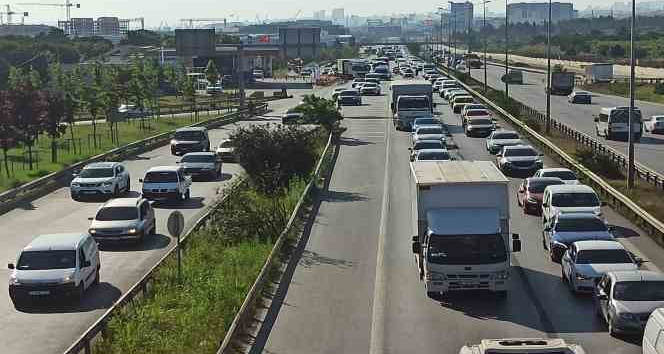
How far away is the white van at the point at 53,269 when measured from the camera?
22875mm

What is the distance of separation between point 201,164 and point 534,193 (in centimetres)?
1627

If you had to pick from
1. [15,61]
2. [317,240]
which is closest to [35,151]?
[317,240]

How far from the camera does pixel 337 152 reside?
181ft

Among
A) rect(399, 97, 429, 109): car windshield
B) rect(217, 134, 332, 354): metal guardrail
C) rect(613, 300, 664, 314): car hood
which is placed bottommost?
rect(217, 134, 332, 354): metal guardrail

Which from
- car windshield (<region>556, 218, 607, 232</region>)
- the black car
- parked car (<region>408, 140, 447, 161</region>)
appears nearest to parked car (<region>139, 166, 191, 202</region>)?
parked car (<region>408, 140, 447, 161</region>)

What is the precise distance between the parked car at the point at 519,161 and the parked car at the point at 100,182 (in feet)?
47.5

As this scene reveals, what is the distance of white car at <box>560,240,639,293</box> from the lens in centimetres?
2223

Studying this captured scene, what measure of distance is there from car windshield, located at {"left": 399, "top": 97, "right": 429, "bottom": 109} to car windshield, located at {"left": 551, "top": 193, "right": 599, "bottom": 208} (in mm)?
35222

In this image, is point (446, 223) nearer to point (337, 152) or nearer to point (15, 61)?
point (337, 152)

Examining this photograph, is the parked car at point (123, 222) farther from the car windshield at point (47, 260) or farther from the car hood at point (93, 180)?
the car hood at point (93, 180)

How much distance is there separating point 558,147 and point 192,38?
51.9 meters

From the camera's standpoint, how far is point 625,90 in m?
106

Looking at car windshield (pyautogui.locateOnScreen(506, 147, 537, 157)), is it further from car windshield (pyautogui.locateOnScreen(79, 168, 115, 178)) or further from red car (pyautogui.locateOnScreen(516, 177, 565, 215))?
car windshield (pyautogui.locateOnScreen(79, 168, 115, 178))

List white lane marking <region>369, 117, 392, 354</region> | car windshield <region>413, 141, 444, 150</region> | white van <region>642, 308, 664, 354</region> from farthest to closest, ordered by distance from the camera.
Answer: car windshield <region>413, 141, 444, 150</region>
white lane marking <region>369, 117, 392, 354</region>
white van <region>642, 308, 664, 354</region>
